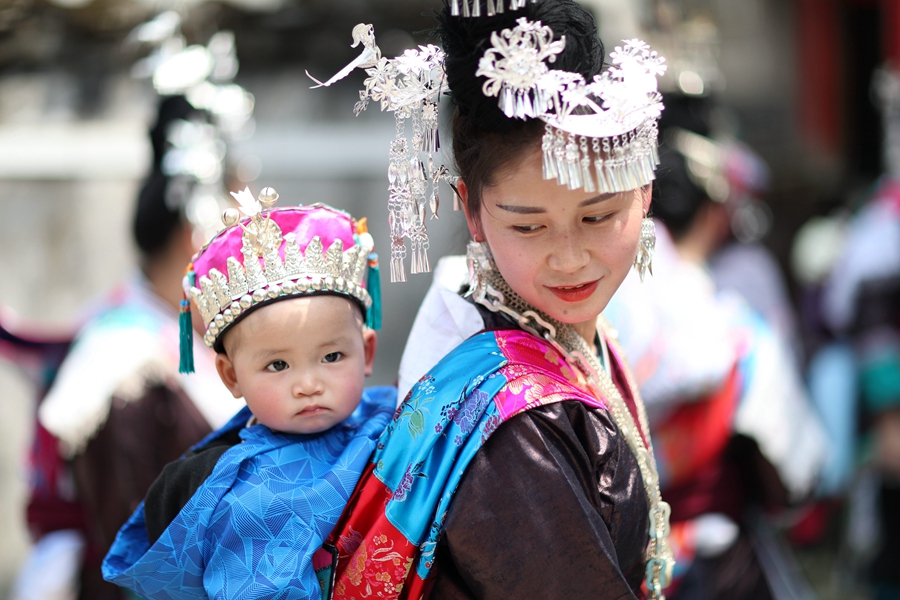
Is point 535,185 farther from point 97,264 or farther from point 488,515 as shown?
point 97,264

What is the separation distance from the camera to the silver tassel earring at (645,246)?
1.64 metres

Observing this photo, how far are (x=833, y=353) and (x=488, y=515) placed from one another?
4.10m

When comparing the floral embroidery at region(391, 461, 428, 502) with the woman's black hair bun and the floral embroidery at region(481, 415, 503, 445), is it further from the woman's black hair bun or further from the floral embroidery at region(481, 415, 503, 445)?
the woman's black hair bun

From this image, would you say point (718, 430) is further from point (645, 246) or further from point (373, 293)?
point (373, 293)

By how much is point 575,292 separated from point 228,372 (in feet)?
2.06

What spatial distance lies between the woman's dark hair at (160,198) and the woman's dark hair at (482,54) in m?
2.02

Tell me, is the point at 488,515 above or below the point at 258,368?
below

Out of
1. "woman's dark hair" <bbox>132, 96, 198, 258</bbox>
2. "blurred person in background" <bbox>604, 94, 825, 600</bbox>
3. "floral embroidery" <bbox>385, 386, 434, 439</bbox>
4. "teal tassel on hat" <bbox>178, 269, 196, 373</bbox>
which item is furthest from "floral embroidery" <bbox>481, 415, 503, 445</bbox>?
"woman's dark hair" <bbox>132, 96, 198, 258</bbox>

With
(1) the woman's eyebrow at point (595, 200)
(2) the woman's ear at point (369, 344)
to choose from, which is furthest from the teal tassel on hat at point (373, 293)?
(1) the woman's eyebrow at point (595, 200)

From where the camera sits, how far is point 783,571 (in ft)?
10.9

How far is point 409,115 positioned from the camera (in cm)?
157

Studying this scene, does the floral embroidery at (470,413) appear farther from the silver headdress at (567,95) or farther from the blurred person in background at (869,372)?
the blurred person in background at (869,372)

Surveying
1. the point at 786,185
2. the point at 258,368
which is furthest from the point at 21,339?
the point at 786,185

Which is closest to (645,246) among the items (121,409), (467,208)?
(467,208)
